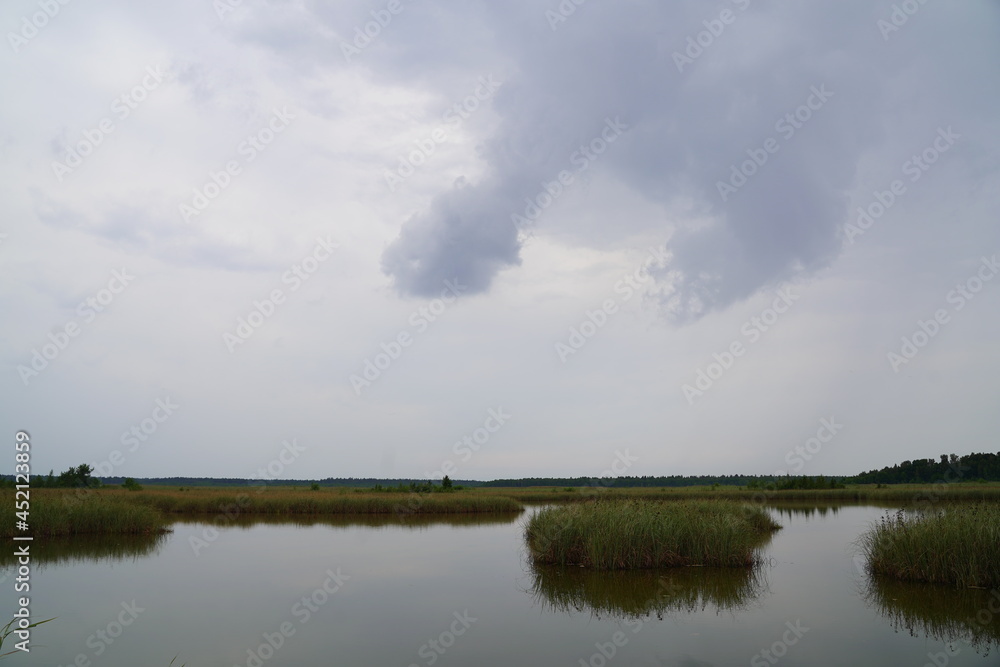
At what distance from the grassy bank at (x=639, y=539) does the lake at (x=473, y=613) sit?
570 mm

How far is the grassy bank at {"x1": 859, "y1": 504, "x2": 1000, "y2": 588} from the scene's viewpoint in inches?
410

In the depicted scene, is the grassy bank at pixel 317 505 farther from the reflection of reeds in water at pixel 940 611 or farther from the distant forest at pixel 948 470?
the distant forest at pixel 948 470

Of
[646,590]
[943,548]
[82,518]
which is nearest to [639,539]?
[646,590]

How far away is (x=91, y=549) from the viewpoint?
52.0ft

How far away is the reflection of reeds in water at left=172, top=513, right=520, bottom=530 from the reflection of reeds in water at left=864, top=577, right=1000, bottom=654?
1641 centimetres

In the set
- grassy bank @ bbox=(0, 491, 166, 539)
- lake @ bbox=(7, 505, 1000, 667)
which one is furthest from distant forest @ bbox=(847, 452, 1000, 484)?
grassy bank @ bbox=(0, 491, 166, 539)

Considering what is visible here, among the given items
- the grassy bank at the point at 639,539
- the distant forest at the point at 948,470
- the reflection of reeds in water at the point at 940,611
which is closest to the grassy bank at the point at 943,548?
the reflection of reeds in water at the point at 940,611

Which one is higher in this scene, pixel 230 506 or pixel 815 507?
pixel 230 506

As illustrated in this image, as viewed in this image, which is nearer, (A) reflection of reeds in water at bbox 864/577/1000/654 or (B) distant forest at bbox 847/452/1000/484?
(A) reflection of reeds in water at bbox 864/577/1000/654

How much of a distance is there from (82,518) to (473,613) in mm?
14535

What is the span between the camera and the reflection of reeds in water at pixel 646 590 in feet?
32.4

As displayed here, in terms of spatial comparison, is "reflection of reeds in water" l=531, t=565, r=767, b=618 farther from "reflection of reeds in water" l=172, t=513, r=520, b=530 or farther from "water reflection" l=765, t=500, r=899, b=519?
"water reflection" l=765, t=500, r=899, b=519

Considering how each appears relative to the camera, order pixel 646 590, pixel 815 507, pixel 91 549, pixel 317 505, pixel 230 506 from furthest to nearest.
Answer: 1. pixel 815 507
2. pixel 230 506
3. pixel 317 505
4. pixel 91 549
5. pixel 646 590

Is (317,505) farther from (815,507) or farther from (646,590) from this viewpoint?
(815,507)
